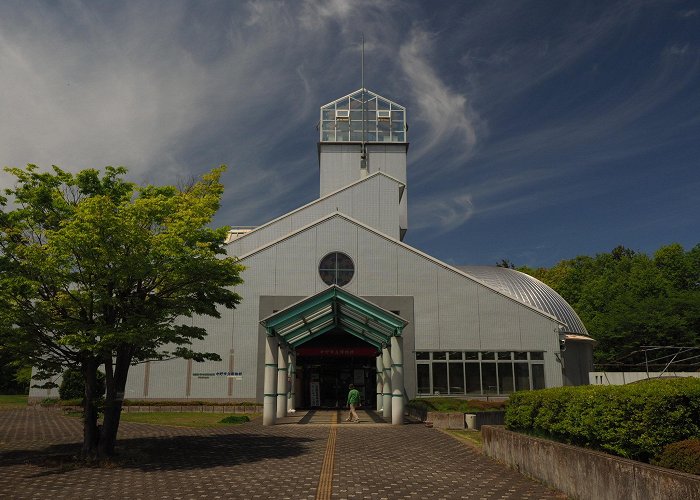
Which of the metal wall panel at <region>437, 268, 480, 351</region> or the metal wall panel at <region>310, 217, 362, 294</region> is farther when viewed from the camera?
the metal wall panel at <region>310, 217, 362, 294</region>

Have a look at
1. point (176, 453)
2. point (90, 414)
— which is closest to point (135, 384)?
point (176, 453)

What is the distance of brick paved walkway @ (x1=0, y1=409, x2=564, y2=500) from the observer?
9156mm

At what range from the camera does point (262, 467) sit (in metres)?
11.4

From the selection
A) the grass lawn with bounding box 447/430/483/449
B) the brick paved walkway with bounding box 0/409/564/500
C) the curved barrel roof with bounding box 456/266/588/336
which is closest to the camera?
the brick paved walkway with bounding box 0/409/564/500

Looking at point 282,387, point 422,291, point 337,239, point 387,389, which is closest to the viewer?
point 282,387

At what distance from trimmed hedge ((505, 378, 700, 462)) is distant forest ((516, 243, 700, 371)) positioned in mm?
32802

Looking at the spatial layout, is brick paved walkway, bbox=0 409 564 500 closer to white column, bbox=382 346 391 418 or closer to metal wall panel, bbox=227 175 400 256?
white column, bbox=382 346 391 418

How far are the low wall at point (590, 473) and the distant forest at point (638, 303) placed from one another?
32150 millimetres

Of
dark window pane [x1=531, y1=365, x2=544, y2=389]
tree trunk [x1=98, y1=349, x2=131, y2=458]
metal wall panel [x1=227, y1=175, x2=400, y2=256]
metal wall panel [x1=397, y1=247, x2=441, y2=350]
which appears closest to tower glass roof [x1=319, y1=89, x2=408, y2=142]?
metal wall panel [x1=227, y1=175, x2=400, y2=256]

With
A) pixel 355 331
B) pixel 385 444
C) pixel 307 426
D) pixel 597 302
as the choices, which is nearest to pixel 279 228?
pixel 355 331

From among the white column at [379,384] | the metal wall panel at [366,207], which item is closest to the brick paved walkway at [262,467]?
the white column at [379,384]

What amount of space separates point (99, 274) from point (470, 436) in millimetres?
11875

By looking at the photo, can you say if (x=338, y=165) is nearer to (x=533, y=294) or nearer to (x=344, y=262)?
(x=344, y=262)

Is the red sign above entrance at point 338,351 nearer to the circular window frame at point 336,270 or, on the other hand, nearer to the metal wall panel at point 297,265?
the metal wall panel at point 297,265
